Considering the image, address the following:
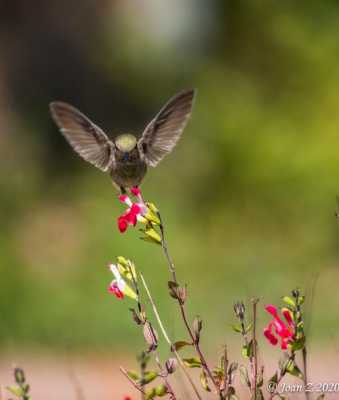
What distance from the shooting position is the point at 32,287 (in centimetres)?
1002

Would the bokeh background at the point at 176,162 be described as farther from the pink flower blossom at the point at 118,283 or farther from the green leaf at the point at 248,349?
the green leaf at the point at 248,349

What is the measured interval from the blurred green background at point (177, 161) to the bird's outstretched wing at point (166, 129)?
413 cm

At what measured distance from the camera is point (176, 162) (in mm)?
12258

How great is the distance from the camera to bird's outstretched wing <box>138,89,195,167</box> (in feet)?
12.2

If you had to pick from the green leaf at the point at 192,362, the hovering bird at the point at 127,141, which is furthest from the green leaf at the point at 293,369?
the hovering bird at the point at 127,141

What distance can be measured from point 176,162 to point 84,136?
844cm

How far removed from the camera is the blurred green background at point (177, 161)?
31.5ft

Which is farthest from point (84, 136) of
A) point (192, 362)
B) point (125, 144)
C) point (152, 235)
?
point (192, 362)

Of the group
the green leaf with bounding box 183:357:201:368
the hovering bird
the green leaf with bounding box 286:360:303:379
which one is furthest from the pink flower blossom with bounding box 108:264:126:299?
the hovering bird

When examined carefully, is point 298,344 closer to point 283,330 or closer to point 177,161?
point 283,330

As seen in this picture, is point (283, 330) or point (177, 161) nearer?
point (283, 330)

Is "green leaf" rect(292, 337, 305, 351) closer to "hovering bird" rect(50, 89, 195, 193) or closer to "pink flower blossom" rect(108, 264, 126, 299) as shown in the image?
"pink flower blossom" rect(108, 264, 126, 299)

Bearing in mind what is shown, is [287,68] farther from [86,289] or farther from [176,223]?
[86,289]

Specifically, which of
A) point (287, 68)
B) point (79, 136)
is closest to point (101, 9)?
point (287, 68)
